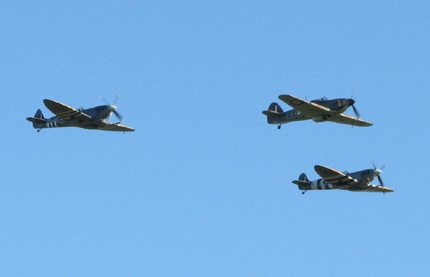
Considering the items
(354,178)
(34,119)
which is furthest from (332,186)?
(34,119)

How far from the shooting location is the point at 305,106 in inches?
2313

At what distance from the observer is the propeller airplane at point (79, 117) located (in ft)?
188

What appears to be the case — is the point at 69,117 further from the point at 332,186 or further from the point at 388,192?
the point at 388,192

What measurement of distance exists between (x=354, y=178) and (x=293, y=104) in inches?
285

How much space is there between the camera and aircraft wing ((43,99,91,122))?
56688 millimetres

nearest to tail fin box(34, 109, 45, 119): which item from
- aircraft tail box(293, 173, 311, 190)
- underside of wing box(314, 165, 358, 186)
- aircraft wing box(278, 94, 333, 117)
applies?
aircraft wing box(278, 94, 333, 117)

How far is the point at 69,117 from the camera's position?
191ft

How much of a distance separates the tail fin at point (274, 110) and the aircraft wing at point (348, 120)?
5.26 meters

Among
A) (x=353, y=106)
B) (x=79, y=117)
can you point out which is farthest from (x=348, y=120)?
(x=79, y=117)

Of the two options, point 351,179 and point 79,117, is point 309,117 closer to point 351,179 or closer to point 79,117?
point 351,179

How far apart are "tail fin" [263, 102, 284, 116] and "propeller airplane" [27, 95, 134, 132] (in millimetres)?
12639

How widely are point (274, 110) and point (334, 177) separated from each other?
982cm

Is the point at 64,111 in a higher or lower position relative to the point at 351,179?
higher

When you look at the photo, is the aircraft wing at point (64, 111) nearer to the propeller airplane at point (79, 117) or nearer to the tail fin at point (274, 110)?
the propeller airplane at point (79, 117)
